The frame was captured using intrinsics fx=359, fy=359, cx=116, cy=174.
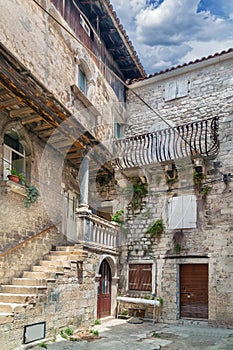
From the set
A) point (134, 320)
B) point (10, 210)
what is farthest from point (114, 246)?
point (10, 210)

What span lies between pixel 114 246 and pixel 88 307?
263 centimetres

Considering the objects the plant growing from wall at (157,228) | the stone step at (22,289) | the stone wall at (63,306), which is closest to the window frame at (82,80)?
the plant growing from wall at (157,228)

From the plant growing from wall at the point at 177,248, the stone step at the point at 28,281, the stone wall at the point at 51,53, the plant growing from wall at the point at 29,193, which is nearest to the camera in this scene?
the stone step at the point at 28,281

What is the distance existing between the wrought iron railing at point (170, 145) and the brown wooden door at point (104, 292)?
11.2 feet

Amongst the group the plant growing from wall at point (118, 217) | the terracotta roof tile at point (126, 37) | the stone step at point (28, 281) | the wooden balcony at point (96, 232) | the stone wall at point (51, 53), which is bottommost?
the stone step at point (28, 281)

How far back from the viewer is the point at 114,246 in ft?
36.4

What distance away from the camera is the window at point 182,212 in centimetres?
1077

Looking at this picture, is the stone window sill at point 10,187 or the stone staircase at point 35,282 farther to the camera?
the stone window sill at point 10,187

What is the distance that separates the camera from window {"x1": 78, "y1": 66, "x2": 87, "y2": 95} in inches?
437

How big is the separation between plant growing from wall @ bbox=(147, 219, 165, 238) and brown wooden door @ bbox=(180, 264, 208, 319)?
4.19ft

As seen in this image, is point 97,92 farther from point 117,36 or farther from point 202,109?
point 202,109

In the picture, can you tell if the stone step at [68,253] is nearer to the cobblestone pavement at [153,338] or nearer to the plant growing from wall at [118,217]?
the cobblestone pavement at [153,338]

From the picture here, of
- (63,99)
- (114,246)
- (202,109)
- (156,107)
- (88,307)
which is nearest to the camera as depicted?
(88,307)

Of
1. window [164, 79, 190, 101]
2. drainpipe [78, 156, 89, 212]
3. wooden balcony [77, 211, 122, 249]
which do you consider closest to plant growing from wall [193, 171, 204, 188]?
wooden balcony [77, 211, 122, 249]
